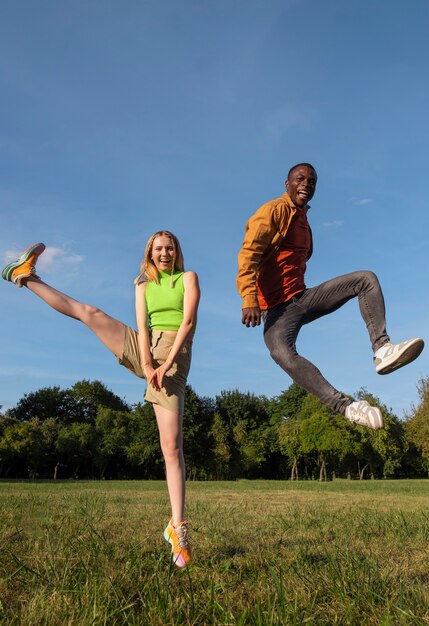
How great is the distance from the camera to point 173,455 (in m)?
4.43

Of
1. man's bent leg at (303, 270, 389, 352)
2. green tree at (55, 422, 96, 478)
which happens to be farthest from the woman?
green tree at (55, 422, 96, 478)

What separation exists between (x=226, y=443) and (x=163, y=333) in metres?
55.7

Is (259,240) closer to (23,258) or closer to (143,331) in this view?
(143,331)

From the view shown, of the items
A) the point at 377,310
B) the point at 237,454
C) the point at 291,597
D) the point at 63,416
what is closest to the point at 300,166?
the point at 377,310

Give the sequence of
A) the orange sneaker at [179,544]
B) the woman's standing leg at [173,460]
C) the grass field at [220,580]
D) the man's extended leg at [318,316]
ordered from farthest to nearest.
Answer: the man's extended leg at [318,316], the woman's standing leg at [173,460], the orange sneaker at [179,544], the grass field at [220,580]

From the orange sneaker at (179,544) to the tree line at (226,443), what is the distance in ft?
155

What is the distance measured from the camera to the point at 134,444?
58406 millimetres

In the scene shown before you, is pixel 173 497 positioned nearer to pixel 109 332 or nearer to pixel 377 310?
pixel 109 332

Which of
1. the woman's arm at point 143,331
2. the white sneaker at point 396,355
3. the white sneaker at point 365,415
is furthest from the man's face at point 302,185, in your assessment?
the white sneaker at point 365,415

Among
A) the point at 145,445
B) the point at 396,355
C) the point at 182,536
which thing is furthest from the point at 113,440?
the point at 396,355

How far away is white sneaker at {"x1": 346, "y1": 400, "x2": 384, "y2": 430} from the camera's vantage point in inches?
176

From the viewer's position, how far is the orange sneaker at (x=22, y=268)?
202 inches

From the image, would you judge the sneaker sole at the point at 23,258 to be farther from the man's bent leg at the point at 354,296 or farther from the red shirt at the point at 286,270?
the man's bent leg at the point at 354,296

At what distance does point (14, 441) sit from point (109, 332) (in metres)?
53.6
